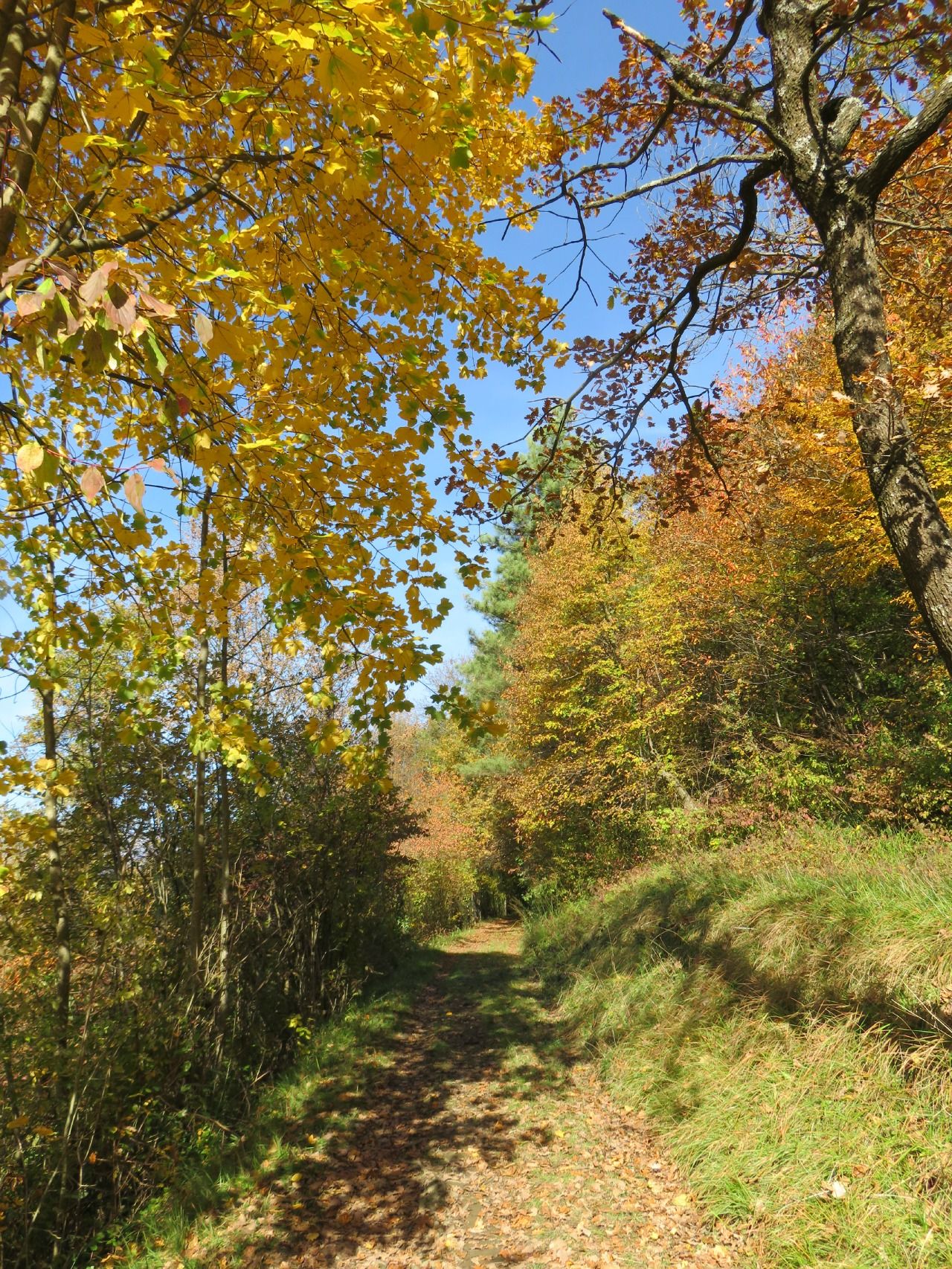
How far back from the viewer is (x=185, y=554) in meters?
3.07

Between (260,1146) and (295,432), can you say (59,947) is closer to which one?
(260,1146)

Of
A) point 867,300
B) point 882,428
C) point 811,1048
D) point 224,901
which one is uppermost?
point 867,300

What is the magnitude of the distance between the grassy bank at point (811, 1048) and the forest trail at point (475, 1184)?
12.8 inches

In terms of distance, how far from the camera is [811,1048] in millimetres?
3801

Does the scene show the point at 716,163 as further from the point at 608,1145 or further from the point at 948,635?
the point at 608,1145

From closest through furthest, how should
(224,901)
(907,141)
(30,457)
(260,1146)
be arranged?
(30,457) < (907,141) < (260,1146) < (224,901)

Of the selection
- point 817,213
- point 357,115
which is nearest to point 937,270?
point 817,213

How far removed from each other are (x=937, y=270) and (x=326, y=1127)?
8.19m

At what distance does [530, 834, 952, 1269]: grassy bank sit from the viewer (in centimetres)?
291

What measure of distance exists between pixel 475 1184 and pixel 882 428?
5073 millimetres

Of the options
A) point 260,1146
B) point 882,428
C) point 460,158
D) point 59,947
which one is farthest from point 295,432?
point 260,1146

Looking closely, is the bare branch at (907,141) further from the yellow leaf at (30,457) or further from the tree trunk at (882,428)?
the yellow leaf at (30,457)

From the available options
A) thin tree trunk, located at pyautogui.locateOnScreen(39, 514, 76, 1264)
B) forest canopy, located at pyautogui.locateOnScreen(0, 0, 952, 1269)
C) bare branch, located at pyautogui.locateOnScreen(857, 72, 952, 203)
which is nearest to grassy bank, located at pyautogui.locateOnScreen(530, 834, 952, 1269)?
forest canopy, located at pyautogui.locateOnScreen(0, 0, 952, 1269)

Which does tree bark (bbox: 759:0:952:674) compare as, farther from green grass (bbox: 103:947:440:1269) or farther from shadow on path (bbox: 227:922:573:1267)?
green grass (bbox: 103:947:440:1269)
